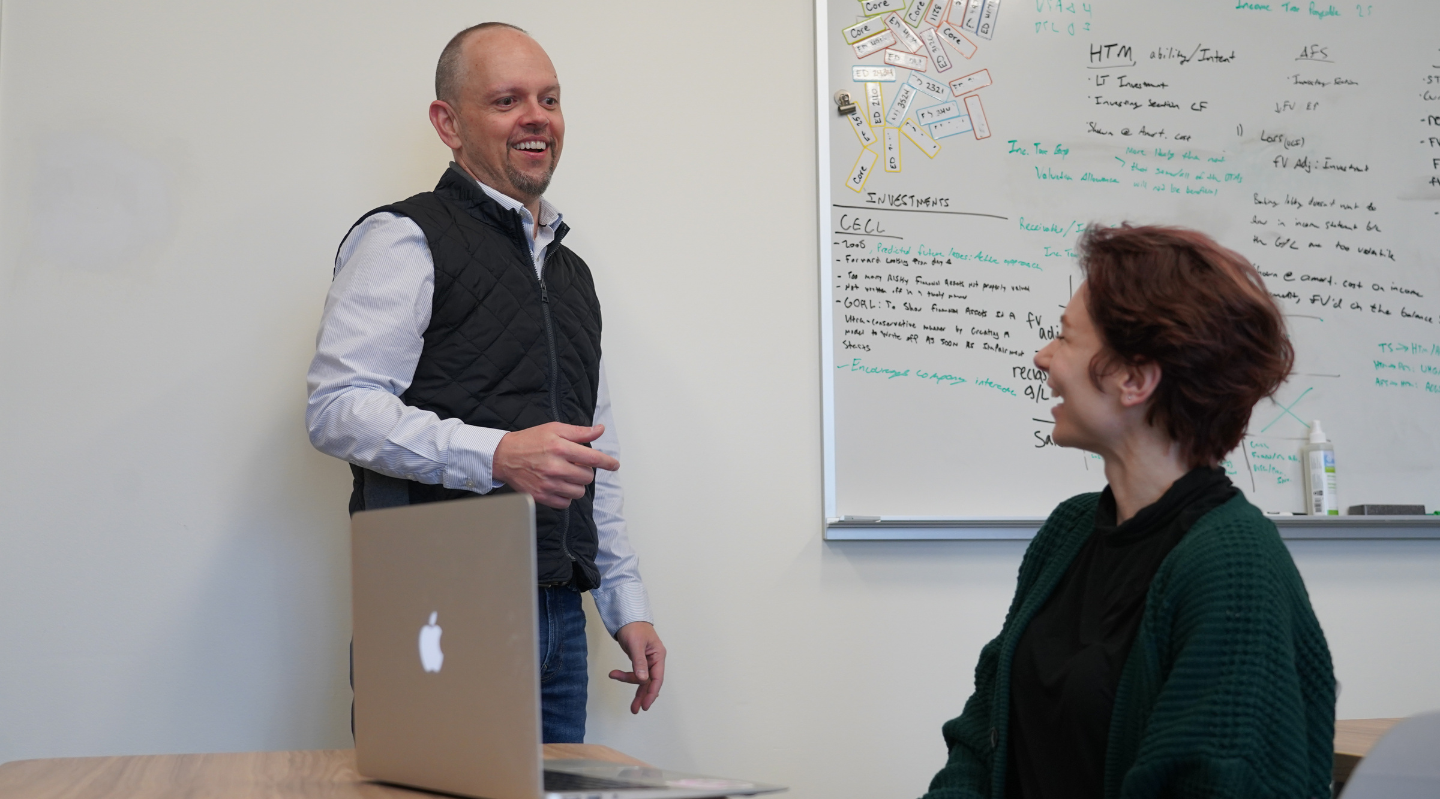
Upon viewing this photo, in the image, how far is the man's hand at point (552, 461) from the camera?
4.55ft

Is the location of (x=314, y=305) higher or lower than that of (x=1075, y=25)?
lower

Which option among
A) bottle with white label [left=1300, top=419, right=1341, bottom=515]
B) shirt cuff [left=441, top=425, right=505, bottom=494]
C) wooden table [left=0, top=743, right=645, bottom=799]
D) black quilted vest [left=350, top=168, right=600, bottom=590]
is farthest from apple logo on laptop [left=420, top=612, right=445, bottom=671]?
bottle with white label [left=1300, top=419, right=1341, bottom=515]

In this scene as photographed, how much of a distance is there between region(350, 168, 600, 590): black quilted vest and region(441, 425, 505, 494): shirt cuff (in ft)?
Result: 0.52

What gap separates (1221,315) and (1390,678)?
67.6 inches

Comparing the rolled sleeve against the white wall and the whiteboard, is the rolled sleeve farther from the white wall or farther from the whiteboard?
the whiteboard

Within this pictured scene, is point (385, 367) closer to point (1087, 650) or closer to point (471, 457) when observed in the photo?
point (471, 457)

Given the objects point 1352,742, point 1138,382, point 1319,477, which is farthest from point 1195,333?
point 1319,477

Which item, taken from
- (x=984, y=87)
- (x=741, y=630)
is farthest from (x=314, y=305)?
(x=984, y=87)

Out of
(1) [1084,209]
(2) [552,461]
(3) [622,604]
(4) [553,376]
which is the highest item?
(1) [1084,209]

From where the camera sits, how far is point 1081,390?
1355mm

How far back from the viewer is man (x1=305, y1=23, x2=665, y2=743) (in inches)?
59.9

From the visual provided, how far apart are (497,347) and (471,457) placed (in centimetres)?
29

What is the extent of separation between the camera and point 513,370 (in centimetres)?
175

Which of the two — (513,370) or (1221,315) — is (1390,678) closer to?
(1221,315)
